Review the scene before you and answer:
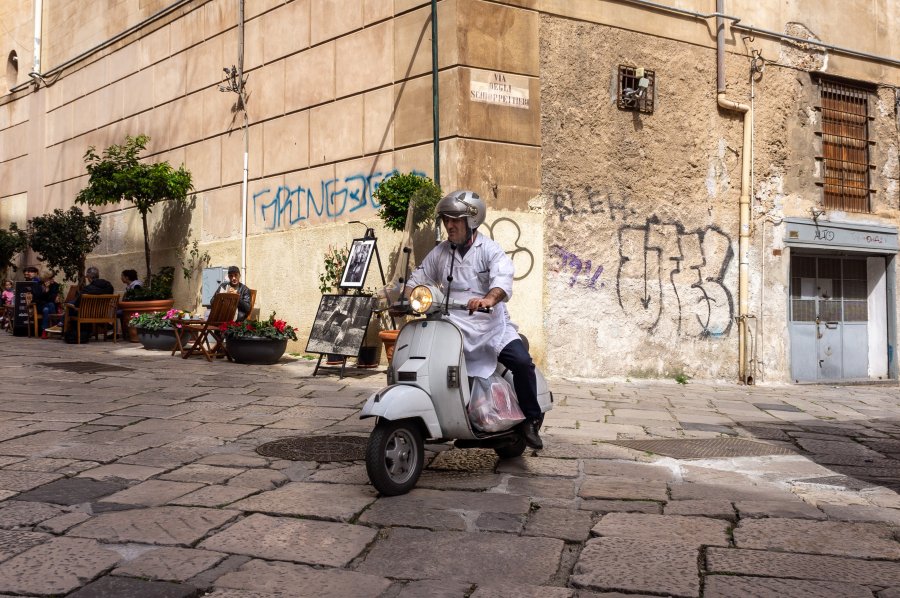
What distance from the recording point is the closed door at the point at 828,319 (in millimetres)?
12859

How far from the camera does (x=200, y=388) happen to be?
844cm

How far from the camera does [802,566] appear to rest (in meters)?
3.29

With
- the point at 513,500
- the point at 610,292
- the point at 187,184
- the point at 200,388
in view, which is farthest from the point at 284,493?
Result: the point at 187,184

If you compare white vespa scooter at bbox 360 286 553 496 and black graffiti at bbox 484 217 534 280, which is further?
black graffiti at bbox 484 217 534 280

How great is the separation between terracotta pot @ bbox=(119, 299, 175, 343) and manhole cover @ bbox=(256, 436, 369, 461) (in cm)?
933

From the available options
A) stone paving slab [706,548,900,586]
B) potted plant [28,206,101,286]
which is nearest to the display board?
potted plant [28,206,101,286]

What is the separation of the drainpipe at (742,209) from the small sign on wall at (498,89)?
3.12 meters

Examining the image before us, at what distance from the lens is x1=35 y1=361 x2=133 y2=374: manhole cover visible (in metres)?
9.80

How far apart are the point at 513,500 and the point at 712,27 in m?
9.64

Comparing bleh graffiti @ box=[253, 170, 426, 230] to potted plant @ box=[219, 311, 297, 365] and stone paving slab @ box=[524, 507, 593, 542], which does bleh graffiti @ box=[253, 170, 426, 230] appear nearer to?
potted plant @ box=[219, 311, 297, 365]

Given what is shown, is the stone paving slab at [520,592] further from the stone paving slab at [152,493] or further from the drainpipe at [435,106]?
the drainpipe at [435,106]

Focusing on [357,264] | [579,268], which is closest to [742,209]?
[579,268]

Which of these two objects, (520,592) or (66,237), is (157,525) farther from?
(66,237)

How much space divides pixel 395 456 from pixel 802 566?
1971mm
